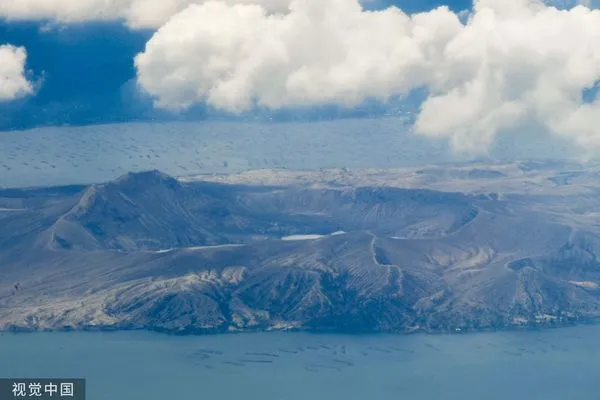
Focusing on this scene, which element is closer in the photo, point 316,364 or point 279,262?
point 316,364

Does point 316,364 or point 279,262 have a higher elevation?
point 279,262

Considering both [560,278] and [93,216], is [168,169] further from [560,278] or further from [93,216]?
[560,278]

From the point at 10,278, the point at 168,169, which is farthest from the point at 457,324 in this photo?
the point at 168,169

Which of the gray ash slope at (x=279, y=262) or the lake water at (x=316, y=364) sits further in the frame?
the gray ash slope at (x=279, y=262)

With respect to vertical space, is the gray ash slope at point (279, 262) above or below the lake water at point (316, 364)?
above
